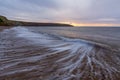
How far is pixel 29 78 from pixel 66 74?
118 centimetres

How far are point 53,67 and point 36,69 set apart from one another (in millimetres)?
662

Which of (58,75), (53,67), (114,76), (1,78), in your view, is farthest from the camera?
(53,67)

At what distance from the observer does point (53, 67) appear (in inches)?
187

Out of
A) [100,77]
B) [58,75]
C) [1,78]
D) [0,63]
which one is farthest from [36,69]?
[100,77]

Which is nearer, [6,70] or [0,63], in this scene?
[6,70]

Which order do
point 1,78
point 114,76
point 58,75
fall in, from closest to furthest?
point 1,78 → point 58,75 → point 114,76

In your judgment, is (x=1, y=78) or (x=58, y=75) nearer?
(x=1, y=78)

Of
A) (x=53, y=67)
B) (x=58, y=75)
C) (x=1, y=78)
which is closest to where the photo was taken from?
(x=1, y=78)

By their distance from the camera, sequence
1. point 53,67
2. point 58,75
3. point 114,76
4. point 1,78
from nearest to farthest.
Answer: point 1,78 → point 58,75 → point 114,76 → point 53,67

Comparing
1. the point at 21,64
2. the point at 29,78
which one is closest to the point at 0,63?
the point at 21,64

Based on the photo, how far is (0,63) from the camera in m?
4.83

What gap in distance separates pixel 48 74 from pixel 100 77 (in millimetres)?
1692

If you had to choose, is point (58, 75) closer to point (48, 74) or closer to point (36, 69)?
point (48, 74)

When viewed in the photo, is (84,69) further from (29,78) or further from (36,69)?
(29,78)
